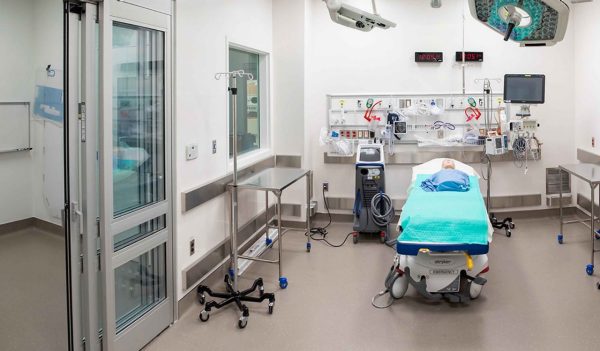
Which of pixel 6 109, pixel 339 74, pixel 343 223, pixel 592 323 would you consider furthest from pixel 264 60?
pixel 592 323

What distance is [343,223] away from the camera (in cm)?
612

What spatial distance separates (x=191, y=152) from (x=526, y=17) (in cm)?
234

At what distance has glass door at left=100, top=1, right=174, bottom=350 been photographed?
2.65m

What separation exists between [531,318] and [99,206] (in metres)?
2.89

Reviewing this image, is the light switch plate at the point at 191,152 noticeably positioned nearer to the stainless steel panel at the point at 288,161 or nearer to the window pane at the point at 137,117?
the window pane at the point at 137,117

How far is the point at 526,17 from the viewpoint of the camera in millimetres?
2043

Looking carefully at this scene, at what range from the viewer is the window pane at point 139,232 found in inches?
111

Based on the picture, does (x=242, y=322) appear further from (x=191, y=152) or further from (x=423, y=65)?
(x=423, y=65)

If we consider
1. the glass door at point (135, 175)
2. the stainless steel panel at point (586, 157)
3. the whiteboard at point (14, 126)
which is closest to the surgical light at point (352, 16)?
the glass door at point (135, 175)

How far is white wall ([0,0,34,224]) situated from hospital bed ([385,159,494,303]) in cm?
230

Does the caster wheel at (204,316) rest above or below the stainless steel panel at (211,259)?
below

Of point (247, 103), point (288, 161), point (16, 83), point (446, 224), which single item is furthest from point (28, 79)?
point (288, 161)

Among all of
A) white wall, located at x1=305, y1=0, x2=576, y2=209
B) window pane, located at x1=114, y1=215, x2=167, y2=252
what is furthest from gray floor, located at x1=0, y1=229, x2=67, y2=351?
white wall, located at x1=305, y1=0, x2=576, y2=209

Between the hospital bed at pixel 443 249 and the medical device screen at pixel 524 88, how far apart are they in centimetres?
208
